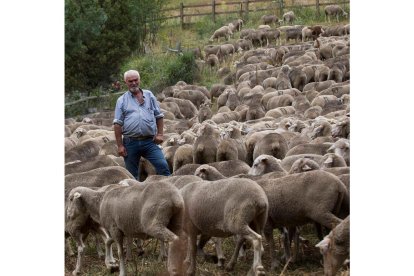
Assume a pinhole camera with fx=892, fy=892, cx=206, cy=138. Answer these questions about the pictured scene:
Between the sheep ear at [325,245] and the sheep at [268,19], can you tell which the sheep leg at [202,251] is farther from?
the sheep at [268,19]

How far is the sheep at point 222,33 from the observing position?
2007 centimetres

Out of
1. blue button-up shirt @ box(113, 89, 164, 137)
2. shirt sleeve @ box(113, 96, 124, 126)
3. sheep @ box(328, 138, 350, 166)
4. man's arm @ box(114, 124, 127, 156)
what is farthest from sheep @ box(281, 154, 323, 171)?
shirt sleeve @ box(113, 96, 124, 126)

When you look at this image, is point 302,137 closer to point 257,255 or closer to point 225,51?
point 257,255

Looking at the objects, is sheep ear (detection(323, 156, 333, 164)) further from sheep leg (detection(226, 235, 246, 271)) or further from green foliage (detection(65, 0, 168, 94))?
green foliage (detection(65, 0, 168, 94))

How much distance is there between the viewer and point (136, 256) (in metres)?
8.95

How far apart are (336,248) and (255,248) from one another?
68 cm

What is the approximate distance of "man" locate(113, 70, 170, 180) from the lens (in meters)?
9.89

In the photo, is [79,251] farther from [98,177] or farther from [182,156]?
[182,156]

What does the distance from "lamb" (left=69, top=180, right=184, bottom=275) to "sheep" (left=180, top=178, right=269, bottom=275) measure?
38cm

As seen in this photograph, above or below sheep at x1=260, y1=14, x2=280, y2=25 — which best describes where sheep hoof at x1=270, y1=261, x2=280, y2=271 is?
below

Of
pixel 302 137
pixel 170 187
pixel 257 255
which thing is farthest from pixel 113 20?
pixel 257 255

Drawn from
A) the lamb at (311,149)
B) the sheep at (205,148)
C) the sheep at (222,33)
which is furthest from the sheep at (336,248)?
the sheep at (222,33)

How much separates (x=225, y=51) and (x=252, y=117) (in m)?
8.87
